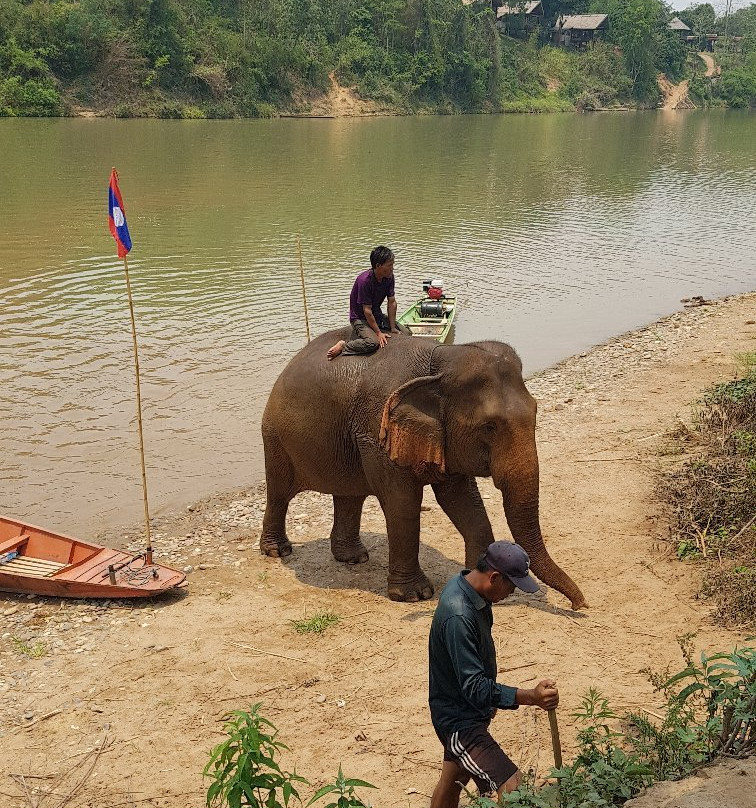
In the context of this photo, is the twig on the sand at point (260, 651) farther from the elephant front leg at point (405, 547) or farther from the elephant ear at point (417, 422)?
the elephant ear at point (417, 422)

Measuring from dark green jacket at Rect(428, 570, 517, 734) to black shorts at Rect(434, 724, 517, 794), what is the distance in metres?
0.04

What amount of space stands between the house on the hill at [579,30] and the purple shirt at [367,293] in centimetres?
10714

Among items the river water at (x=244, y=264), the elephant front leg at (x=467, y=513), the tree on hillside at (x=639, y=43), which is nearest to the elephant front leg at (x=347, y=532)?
the elephant front leg at (x=467, y=513)

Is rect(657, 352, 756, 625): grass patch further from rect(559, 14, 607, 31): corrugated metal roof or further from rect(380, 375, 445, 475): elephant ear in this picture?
rect(559, 14, 607, 31): corrugated metal roof

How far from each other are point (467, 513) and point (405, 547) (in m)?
0.63

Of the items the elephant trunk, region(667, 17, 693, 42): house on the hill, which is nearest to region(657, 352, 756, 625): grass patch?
the elephant trunk

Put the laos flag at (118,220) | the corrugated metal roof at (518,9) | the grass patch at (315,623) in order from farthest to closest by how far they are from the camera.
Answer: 1. the corrugated metal roof at (518,9)
2. the laos flag at (118,220)
3. the grass patch at (315,623)

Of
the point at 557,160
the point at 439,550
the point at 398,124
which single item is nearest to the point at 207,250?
the point at 439,550

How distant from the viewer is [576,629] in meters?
7.16

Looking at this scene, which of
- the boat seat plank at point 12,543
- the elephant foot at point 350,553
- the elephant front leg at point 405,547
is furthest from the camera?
the elephant foot at point 350,553

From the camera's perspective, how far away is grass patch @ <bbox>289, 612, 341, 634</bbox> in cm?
749

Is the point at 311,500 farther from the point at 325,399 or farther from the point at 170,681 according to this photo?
the point at 170,681

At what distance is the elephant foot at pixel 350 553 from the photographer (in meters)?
9.04

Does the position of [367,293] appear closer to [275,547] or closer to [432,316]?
[275,547]
